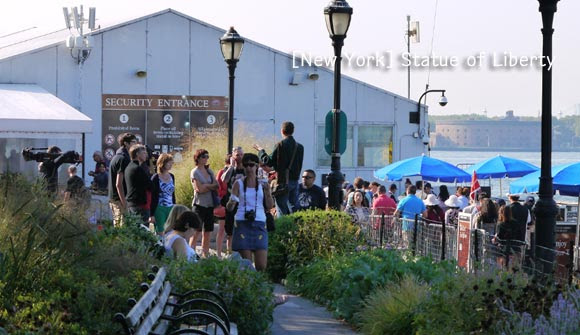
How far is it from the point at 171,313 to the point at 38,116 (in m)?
15.2

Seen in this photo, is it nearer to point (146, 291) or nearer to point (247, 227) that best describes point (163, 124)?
point (247, 227)

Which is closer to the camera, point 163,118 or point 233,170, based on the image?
point 233,170

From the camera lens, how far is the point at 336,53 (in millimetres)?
16219

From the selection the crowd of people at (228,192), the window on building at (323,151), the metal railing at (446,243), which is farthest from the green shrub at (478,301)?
the window on building at (323,151)

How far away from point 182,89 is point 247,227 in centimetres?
2383

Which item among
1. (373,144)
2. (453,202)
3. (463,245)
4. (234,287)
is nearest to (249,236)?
(463,245)

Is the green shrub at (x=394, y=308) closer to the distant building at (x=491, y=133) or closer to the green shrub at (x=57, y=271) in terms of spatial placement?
the green shrub at (x=57, y=271)

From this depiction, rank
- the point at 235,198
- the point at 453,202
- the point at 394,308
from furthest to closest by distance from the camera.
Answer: the point at 453,202
the point at 235,198
the point at 394,308

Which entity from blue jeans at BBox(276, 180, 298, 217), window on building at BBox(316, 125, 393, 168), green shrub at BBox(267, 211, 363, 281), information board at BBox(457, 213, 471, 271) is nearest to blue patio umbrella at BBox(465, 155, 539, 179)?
window on building at BBox(316, 125, 393, 168)

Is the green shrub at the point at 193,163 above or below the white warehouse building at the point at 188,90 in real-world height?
below

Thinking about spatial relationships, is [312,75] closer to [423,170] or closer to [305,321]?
[423,170]

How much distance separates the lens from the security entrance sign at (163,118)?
35.3 m

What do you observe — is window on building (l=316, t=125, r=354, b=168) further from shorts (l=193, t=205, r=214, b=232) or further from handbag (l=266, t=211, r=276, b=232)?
handbag (l=266, t=211, r=276, b=232)

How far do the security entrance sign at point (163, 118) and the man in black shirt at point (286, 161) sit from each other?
18615 millimetres
